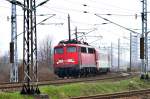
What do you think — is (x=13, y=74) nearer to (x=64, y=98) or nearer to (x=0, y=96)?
(x=64, y=98)

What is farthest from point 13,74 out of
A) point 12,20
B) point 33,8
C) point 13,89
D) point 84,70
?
point 33,8

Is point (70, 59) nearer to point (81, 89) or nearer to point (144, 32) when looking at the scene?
point (144, 32)

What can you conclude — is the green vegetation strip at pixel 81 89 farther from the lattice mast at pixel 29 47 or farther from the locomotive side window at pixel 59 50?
the locomotive side window at pixel 59 50

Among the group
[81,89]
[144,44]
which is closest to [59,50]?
[144,44]

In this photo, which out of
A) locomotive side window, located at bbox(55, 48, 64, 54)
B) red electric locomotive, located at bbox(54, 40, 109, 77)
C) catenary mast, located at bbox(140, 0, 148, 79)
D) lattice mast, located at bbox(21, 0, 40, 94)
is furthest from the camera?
locomotive side window, located at bbox(55, 48, 64, 54)

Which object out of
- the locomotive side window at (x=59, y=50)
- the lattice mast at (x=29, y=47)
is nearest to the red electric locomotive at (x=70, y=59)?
the locomotive side window at (x=59, y=50)

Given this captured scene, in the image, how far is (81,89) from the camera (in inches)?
1155

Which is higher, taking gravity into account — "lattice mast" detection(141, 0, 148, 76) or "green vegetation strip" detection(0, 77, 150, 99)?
"lattice mast" detection(141, 0, 148, 76)

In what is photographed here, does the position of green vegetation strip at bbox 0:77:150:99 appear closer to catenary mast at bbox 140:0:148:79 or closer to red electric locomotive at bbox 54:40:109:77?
catenary mast at bbox 140:0:148:79

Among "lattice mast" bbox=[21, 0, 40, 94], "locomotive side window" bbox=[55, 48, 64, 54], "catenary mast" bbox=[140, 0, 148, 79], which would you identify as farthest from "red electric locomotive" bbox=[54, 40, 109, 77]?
"lattice mast" bbox=[21, 0, 40, 94]

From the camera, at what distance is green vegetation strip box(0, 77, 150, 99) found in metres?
22.7

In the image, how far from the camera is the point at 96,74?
182 feet

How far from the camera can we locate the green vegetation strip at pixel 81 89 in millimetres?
22716

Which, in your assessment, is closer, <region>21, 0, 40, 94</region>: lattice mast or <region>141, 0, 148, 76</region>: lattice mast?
<region>21, 0, 40, 94</region>: lattice mast
